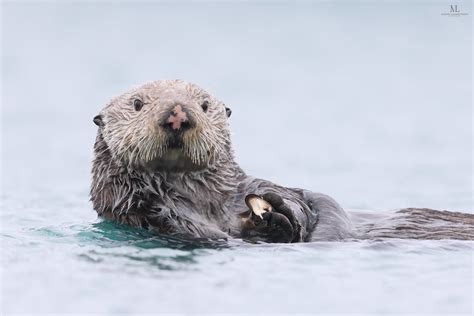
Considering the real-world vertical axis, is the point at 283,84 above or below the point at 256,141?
above

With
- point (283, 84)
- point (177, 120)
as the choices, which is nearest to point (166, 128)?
point (177, 120)

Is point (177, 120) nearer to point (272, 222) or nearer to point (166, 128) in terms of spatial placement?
point (166, 128)

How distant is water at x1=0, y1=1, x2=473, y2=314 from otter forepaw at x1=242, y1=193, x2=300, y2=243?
0.83ft

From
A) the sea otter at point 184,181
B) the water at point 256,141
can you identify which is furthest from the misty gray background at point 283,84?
the sea otter at point 184,181

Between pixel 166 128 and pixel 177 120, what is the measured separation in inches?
4.1

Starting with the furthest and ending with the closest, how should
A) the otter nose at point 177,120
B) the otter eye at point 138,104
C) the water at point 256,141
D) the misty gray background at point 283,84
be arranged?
the misty gray background at point 283,84 < the otter eye at point 138,104 < the otter nose at point 177,120 < the water at point 256,141

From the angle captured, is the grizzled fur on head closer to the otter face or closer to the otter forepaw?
the otter face

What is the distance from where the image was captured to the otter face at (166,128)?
6875 millimetres

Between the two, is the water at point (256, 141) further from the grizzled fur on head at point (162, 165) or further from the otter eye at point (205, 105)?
the otter eye at point (205, 105)

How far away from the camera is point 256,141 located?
19.8 meters

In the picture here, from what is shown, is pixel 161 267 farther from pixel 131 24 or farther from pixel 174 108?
pixel 131 24

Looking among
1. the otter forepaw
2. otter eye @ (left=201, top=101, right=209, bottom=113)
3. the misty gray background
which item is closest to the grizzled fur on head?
otter eye @ (left=201, top=101, right=209, bottom=113)

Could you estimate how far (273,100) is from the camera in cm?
2553

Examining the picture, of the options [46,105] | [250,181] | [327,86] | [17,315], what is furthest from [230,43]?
[17,315]
